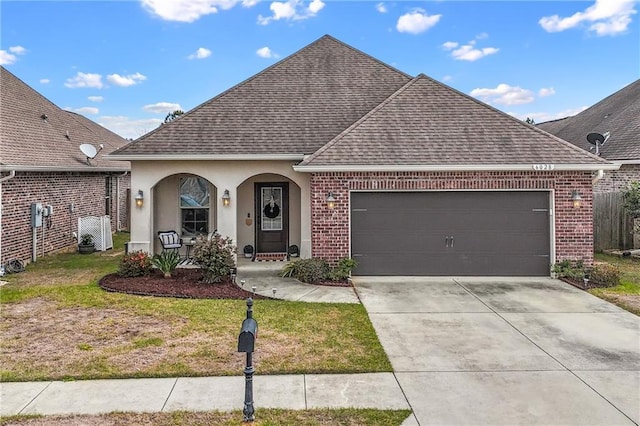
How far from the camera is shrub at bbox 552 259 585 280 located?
32.1ft

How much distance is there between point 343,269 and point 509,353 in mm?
4703

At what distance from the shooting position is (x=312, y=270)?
32.0ft

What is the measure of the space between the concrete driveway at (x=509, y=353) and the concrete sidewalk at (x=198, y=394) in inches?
18.2

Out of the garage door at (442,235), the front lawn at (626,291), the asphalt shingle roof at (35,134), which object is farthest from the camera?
the asphalt shingle roof at (35,134)

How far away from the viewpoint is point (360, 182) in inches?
401

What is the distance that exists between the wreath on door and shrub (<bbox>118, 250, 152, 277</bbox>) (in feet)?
12.5

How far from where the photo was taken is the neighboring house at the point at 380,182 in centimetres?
1009

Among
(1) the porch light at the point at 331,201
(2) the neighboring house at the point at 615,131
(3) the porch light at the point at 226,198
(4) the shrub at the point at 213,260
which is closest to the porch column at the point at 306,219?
(1) the porch light at the point at 331,201

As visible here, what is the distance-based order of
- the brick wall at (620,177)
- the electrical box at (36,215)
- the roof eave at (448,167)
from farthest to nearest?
the brick wall at (620,177)
the electrical box at (36,215)
the roof eave at (448,167)

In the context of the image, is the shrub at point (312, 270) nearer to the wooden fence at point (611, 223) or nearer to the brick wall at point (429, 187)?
the brick wall at point (429, 187)

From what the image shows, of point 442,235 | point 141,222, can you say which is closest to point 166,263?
point 141,222

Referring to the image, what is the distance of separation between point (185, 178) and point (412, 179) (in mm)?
6669

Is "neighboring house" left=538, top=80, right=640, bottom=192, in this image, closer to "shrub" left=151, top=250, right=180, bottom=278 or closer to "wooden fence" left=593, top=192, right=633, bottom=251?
"wooden fence" left=593, top=192, right=633, bottom=251

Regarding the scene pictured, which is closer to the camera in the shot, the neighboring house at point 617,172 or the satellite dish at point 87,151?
the neighboring house at point 617,172
